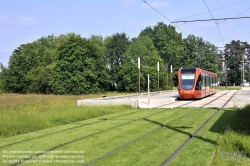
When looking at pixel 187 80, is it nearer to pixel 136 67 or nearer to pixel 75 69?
pixel 75 69

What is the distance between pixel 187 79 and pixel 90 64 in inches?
1456

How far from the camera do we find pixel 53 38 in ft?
342

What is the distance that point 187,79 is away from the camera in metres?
34.8

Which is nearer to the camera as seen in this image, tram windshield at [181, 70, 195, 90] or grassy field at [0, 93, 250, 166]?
grassy field at [0, 93, 250, 166]

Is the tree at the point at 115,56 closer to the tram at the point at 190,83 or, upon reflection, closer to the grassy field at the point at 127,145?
the tram at the point at 190,83

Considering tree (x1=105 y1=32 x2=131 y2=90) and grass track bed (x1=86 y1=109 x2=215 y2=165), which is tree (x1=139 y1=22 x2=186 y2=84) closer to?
tree (x1=105 y1=32 x2=131 y2=90)

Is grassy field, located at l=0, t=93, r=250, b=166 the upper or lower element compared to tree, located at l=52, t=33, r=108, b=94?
lower

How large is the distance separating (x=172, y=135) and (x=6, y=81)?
7493cm

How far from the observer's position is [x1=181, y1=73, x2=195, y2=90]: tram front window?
34.6m

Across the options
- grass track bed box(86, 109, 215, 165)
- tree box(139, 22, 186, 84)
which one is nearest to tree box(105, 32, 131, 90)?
tree box(139, 22, 186, 84)

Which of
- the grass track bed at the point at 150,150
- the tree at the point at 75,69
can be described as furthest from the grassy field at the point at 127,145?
the tree at the point at 75,69

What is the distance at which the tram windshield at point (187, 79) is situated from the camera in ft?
113

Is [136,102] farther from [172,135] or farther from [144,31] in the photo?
[144,31]

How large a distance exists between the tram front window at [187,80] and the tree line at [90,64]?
34.9 m
